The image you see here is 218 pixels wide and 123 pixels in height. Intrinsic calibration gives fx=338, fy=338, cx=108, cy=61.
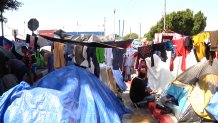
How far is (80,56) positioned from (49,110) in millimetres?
2947

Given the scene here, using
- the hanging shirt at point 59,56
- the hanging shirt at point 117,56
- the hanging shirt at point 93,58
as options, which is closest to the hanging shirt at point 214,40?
the hanging shirt at point 93,58

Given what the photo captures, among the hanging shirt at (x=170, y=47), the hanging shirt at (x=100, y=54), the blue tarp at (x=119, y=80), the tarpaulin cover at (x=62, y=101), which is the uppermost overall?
the hanging shirt at (x=170, y=47)

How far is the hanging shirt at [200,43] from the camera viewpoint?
6.80 m

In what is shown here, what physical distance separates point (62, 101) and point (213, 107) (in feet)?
10.9

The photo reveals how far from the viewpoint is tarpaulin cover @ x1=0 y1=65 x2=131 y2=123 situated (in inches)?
222

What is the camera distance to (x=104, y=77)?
10.9 m

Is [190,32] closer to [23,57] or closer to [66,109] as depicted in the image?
[23,57]

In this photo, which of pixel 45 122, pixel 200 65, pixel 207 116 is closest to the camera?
pixel 45 122

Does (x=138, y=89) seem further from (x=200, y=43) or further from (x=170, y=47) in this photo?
(x=200, y=43)

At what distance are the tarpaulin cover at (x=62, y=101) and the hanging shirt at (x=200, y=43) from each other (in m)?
2.17

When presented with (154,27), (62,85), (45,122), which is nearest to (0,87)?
(62,85)

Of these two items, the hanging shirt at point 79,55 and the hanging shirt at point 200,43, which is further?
the hanging shirt at point 79,55

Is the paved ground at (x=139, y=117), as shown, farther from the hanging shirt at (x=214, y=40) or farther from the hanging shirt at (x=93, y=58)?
the hanging shirt at (x=214, y=40)

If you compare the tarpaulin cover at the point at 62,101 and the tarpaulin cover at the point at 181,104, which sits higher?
the tarpaulin cover at the point at 62,101
